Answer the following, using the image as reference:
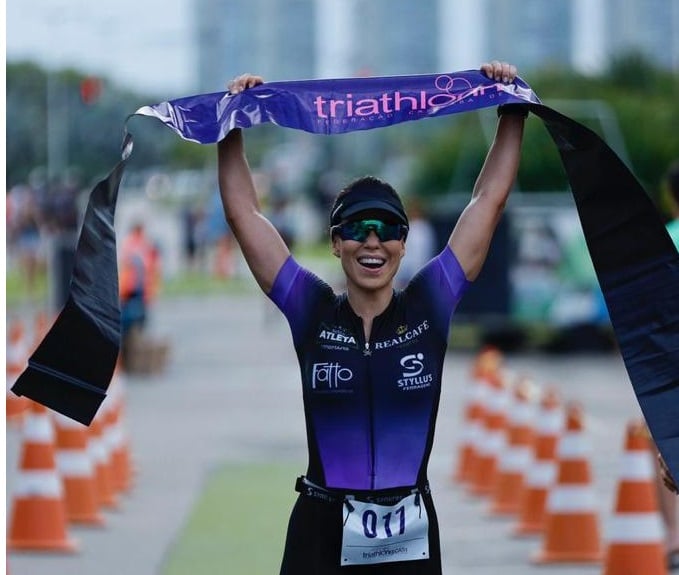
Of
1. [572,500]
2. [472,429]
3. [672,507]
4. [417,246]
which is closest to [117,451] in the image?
[472,429]

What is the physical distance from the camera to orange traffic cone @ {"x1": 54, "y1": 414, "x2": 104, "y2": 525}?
11953 mm

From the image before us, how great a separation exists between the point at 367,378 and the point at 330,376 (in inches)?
4.1

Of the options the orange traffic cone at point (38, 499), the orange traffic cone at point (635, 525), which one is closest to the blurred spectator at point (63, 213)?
the orange traffic cone at point (38, 499)

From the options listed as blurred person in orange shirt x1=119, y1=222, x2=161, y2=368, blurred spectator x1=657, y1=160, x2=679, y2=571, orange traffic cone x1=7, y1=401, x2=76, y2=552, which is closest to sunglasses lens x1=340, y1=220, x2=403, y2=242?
blurred spectator x1=657, y1=160, x2=679, y2=571

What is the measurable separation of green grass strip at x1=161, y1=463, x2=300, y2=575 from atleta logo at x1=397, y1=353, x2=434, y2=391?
474 centimetres

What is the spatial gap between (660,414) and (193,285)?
147ft

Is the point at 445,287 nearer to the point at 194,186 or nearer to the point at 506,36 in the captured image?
the point at 194,186

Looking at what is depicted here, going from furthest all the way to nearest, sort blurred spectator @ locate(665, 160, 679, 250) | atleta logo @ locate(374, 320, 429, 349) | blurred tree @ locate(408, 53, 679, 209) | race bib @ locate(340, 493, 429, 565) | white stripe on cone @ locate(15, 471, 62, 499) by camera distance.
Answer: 1. blurred tree @ locate(408, 53, 679, 209)
2. white stripe on cone @ locate(15, 471, 62, 499)
3. blurred spectator @ locate(665, 160, 679, 250)
4. atleta logo @ locate(374, 320, 429, 349)
5. race bib @ locate(340, 493, 429, 565)

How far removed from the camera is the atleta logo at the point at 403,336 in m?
5.41

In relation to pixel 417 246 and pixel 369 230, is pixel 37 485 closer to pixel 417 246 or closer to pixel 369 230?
pixel 369 230

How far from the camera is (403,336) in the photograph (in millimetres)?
5441

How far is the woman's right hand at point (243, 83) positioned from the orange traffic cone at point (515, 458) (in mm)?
7105

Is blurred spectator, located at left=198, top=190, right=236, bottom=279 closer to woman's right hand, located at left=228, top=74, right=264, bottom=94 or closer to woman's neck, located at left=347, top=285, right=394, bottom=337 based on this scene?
woman's right hand, located at left=228, top=74, right=264, bottom=94

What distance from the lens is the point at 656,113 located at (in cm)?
5209
